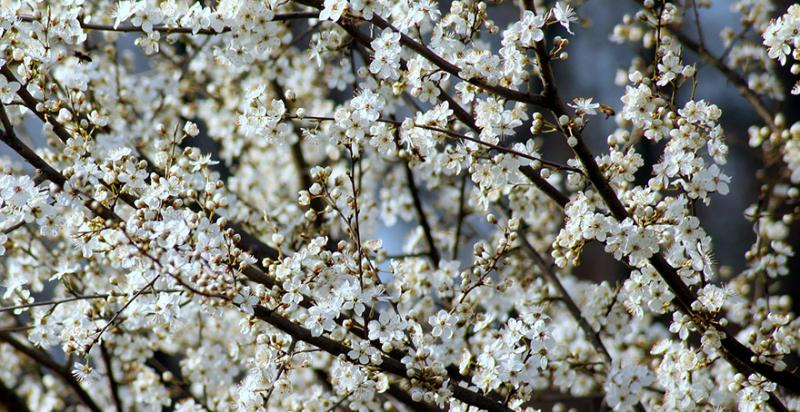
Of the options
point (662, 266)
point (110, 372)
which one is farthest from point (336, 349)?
point (110, 372)

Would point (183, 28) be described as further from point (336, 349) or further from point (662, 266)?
point (662, 266)

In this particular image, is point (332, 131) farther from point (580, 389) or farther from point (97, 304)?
point (580, 389)

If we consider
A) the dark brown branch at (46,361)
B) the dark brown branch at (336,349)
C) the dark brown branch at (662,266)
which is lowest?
the dark brown branch at (336,349)

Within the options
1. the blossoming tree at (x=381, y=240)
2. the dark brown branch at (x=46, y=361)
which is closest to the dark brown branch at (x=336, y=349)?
the blossoming tree at (x=381, y=240)

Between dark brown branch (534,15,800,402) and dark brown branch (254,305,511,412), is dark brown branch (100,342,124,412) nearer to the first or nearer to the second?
dark brown branch (254,305,511,412)

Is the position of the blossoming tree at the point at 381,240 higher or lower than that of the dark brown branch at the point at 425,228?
lower

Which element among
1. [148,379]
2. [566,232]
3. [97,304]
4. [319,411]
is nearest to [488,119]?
[566,232]

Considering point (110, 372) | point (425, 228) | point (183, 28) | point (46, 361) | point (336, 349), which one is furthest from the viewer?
point (425, 228)

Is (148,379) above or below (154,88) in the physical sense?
below

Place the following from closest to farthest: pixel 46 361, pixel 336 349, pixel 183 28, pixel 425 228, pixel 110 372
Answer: pixel 336 349 → pixel 183 28 → pixel 46 361 → pixel 110 372 → pixel 425 228

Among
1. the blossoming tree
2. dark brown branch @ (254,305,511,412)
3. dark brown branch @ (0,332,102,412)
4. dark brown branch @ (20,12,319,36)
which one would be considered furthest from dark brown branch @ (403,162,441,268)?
dark brown branch @ (0,332,102,412)

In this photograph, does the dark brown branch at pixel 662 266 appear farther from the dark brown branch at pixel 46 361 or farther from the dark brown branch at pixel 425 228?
the dark brown branch at pixel 46 361
